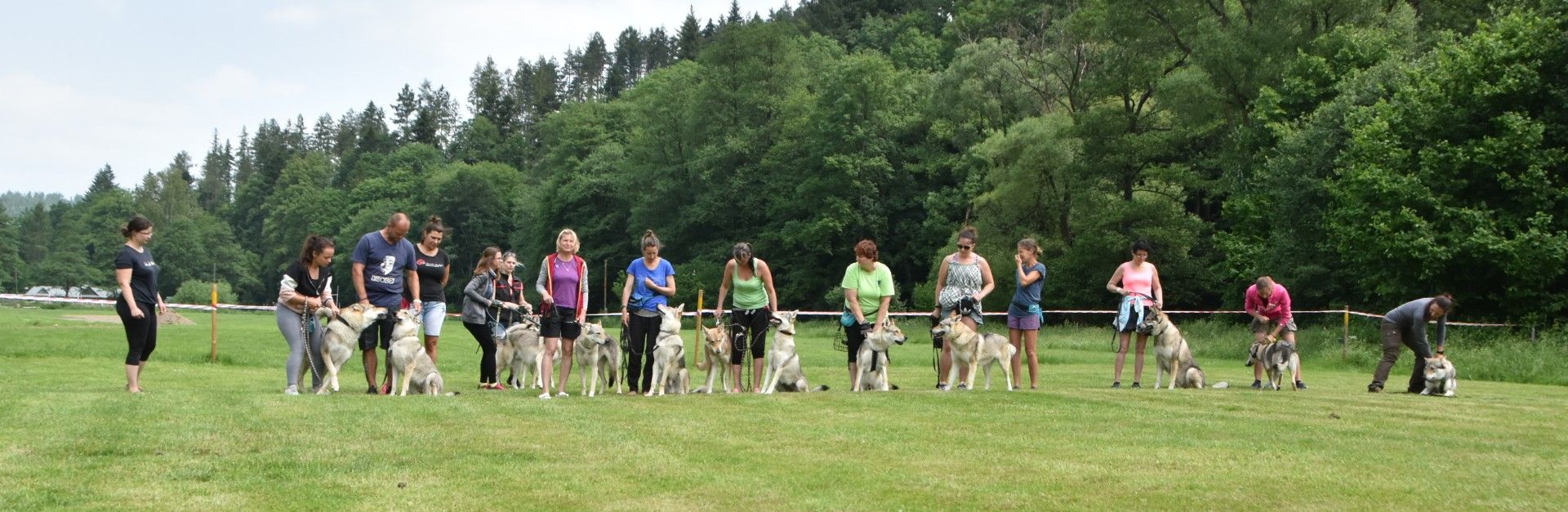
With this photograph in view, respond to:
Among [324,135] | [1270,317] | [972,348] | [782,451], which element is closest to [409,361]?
[782,451]

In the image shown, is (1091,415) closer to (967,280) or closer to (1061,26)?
(967,280)

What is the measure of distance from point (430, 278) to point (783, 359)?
3.75m

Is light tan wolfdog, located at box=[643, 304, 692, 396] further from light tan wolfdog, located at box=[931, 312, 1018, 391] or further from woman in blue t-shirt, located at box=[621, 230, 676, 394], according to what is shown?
light tan wolfdog, located at box=[931, 312, 1018, 391]

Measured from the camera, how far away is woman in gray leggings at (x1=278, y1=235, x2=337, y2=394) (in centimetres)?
1194

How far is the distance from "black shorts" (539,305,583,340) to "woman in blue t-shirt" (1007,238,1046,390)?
15.2ft

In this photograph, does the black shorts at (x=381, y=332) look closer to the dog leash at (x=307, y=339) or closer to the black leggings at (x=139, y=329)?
the dog leash at (x=307, y=339)

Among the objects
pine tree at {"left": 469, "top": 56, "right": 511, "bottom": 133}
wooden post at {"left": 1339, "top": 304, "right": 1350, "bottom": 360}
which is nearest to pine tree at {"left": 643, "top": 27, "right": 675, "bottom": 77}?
pine tree at {"left": 469, "top": 56, "right": 511, "bottom": 133}

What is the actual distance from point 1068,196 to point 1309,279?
13857 mm

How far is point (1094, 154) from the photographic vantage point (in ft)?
155

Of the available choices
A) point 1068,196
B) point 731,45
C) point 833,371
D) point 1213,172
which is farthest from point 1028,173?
point 833,371

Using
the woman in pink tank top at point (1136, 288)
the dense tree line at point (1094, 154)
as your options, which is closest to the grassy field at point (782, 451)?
the woman in pink tank top at point (1136, 288)

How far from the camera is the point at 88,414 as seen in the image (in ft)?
32.4

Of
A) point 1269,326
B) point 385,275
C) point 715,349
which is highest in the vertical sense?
point 385,275

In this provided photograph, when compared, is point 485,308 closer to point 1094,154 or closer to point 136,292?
point 136,292
